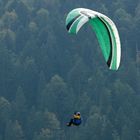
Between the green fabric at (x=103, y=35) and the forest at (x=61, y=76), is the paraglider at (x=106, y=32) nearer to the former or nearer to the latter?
the green fabric at (x=103, y=35)

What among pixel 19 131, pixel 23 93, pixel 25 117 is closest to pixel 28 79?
pixel 23 93

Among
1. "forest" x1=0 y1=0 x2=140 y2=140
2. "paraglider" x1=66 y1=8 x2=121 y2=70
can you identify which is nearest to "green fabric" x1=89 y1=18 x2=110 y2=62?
"paraglider" x1=66 y1=8 x2=121 y2=70

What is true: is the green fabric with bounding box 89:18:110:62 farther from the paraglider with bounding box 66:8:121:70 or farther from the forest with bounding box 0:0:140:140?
the forest with bounding box 0:0:140:140

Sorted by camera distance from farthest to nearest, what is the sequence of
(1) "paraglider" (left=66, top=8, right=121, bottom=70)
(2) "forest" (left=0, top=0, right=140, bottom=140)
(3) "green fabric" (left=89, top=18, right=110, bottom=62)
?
(2) "forest" (left=0, top=0, right=140, bottom=140)
(3) "green fabric" (left=89, top=18, right=110, bottom=62)
(1) "paraglider" (left=66, top=8, right=121, bottom=70)

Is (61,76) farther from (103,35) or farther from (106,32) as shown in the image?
(106,32)

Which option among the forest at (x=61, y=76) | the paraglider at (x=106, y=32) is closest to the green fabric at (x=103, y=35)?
the paraglider at (x=106, y=32)

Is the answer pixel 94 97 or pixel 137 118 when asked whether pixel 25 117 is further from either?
pixel 137 118
